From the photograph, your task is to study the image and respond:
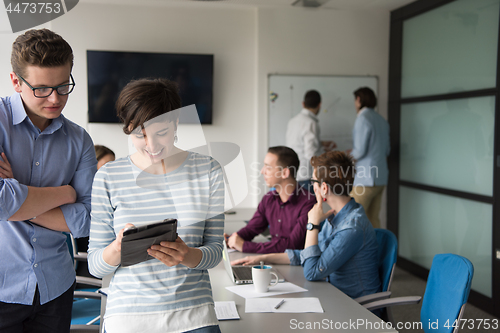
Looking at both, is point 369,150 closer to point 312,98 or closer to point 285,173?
point 312,98

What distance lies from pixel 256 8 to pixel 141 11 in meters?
1.22

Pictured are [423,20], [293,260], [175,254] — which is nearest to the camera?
[175,254]

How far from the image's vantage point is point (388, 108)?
4.82 metres

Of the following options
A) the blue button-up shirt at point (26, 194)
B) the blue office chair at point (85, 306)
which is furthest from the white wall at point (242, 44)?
the blue button-up shirt at point (26, 194)

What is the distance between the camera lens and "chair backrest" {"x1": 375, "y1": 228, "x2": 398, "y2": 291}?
2.03 metres

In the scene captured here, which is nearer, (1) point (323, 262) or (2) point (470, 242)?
(1) point (323, 262)

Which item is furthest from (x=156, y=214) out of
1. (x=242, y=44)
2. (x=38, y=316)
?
(x=242, y=44)

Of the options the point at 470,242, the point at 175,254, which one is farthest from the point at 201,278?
the point at 470,242

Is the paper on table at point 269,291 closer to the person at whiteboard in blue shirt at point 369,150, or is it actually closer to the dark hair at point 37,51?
the dark hair at point 37,51

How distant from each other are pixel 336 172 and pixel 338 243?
0.37 m

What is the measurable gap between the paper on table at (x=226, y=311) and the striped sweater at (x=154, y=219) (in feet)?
1.08

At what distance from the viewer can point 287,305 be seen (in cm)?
156

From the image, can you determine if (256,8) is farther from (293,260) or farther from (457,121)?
(293,260)

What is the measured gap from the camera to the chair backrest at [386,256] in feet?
6.66
